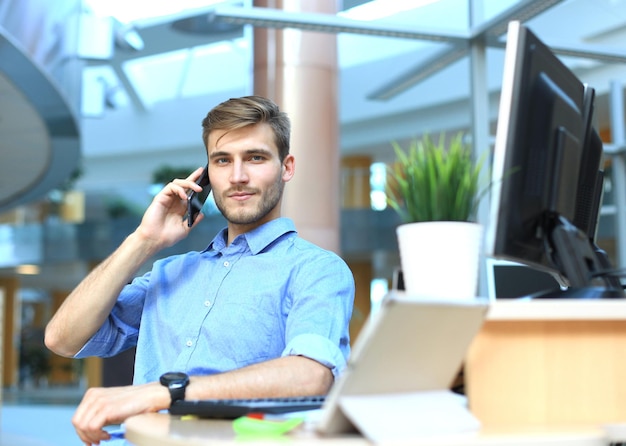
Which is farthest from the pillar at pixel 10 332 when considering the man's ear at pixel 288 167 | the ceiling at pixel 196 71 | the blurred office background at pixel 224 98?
the man's ear at pixel 288 167

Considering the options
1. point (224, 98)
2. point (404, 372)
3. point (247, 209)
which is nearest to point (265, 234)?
point (247, 209)

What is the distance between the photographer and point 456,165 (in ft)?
3.50

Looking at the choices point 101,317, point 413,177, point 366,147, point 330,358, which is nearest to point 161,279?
point 101,317

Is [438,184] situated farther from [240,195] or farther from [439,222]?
[240,195]

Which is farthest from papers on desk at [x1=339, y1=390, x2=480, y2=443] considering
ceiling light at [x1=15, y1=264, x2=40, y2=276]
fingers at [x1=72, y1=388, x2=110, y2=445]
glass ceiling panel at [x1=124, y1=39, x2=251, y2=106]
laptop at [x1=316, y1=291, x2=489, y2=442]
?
ceiling light at [x1=15, y1=264, x2=40, y2=276]

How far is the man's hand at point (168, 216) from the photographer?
174cm

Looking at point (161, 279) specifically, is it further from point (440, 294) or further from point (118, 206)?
point (118, 206)

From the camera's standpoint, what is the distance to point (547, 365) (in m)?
0.97

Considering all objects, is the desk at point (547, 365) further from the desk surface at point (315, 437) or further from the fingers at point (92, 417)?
the fingers at point (92, 417)

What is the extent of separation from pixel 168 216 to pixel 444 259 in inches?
37.1

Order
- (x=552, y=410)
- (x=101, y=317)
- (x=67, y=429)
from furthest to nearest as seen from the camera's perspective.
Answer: (x=67, y=429), (x=101, y=317), (x=552, y=410)

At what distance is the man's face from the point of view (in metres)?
1.67

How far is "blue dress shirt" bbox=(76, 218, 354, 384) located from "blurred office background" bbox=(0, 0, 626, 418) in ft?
0.77

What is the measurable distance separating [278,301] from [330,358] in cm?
30
